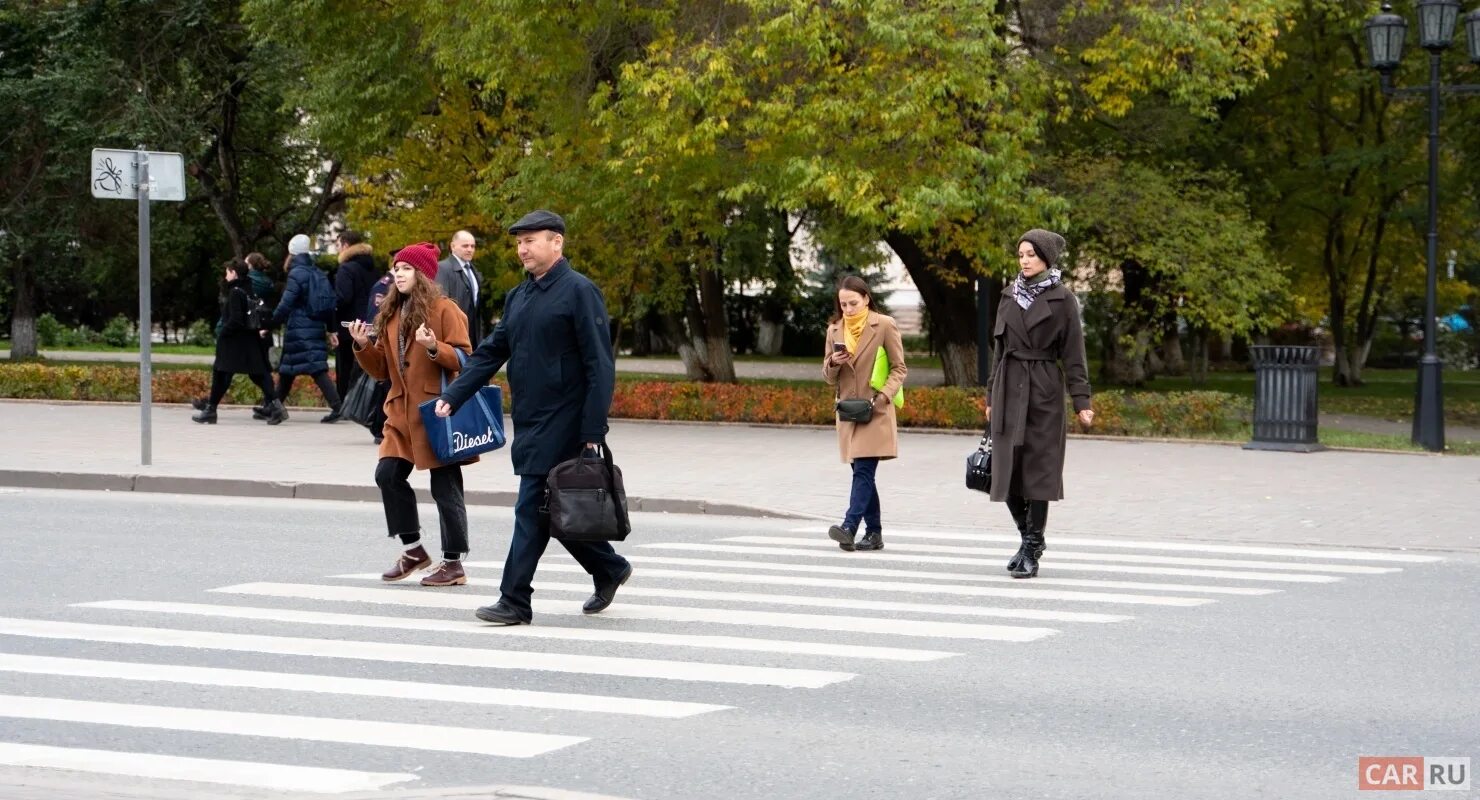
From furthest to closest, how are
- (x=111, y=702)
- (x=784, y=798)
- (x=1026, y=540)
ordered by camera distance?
(x=1026, y=540), (x=111, y=702), (x=784, y=798)

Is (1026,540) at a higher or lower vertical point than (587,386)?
lower

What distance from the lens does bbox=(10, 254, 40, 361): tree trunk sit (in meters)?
41.3

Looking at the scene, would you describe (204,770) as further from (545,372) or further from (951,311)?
(951,311)

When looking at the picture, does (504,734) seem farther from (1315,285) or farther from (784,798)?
(1315,285)

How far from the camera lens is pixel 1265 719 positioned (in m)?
6.64

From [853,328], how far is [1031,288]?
2008 millimetres

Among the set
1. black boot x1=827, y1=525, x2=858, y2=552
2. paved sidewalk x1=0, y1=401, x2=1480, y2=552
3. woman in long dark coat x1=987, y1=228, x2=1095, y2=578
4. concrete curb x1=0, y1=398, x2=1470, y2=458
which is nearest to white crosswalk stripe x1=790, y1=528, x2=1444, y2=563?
paved sidewalk x1=0, y1=401, x2=1480, y2=552

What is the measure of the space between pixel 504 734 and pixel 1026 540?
478 cm

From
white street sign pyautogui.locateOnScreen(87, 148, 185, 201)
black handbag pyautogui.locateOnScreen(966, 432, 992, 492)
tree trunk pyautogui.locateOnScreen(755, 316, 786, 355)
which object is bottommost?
black handbag pyautogui.locateOnScreen(966, 432, 992, 492)

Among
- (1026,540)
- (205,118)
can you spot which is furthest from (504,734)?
(205,118)

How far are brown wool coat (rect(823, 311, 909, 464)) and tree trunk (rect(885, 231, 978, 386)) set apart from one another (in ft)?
46.5

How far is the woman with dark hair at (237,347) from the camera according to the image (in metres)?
20.5

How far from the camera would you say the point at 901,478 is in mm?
15992

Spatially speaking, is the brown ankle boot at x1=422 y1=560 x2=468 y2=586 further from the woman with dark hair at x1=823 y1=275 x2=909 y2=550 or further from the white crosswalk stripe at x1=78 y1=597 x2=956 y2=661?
the woman with dark hair at x1=823 y1=275 x2=909 y2=550
